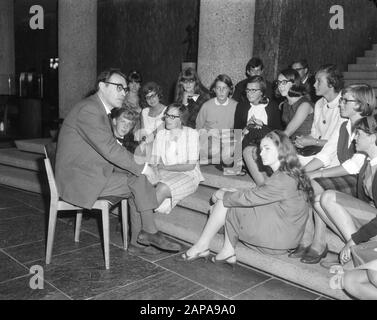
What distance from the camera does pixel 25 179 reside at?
5.92m

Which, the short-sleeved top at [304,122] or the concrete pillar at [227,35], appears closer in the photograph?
the short-sleeved top at [304,122]

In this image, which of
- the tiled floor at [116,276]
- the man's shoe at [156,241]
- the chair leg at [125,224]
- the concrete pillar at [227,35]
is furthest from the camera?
the concrete pillar at [227,35]

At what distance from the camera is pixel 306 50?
6.34 m

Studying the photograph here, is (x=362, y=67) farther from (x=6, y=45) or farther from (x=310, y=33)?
(x=6, y=45)

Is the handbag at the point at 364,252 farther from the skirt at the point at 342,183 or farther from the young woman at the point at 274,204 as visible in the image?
the skirt at the point at 342,183

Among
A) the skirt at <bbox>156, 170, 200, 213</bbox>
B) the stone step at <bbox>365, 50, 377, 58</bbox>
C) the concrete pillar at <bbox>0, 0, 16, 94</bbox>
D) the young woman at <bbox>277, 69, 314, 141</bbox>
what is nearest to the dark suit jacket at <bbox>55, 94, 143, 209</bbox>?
the skirt at <bbox>156, 170, 200, 213</bbox>

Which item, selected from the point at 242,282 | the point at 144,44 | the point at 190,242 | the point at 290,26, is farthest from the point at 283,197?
the point at 144,44

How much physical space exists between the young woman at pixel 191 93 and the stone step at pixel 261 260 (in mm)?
1390

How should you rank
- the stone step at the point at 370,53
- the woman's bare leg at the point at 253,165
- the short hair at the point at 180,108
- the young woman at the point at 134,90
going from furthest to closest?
the stone step at the point at 370,53 → the young woman at the point at 134,90 → the short hair at the point at 180,108 → the woman's bare leg at the point at 253,165

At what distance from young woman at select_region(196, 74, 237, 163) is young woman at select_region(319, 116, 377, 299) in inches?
70.8

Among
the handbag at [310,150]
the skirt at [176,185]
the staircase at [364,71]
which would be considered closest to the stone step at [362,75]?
the staircase at [364,71]

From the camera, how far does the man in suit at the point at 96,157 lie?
3.32 metres

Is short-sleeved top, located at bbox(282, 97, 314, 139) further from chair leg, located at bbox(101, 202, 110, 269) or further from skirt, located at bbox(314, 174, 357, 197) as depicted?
chair leg, located at bbox(101, 202, 110, 269)

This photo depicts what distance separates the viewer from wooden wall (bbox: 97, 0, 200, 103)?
934cm
